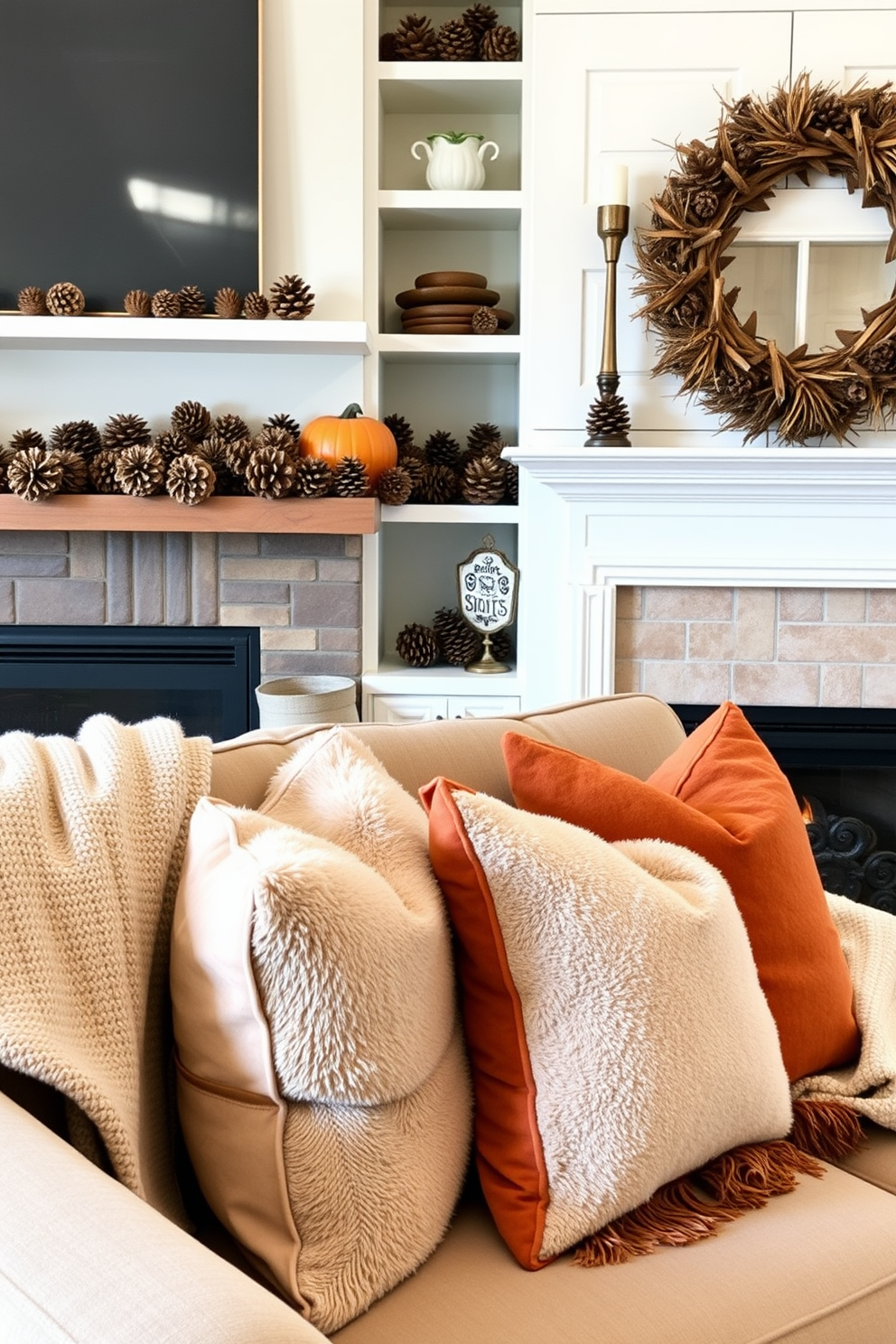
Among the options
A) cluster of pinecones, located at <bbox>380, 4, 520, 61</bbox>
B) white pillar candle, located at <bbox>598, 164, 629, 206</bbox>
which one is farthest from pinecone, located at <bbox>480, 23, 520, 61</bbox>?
white pillar candle, located at <bbox>598, 164, 629, 206</bbox>

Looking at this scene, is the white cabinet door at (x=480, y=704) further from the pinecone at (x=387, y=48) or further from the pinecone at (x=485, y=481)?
the pinecone at (x=387, y=48)

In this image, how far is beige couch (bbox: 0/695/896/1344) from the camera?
614 mm

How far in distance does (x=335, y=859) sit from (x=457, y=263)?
239cm

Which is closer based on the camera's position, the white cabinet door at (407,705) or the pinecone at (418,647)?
the white cabinet door at (407,705)

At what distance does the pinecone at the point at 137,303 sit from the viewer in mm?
2572

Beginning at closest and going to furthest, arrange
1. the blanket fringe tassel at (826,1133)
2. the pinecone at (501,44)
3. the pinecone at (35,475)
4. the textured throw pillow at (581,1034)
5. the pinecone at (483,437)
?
1. the textured throw pillow at (581,1034)
2. the blanket fringe tassel at (826,1133)
3. the pinecone at (35,475)
4. the pinecone at (501,44)
5. the pinecone at (483,437)

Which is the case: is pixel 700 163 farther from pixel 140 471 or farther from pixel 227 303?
pixel 140 471

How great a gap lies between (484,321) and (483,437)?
0.29 metres

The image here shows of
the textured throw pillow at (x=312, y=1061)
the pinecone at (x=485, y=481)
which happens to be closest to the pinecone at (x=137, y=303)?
the pinecone at (x=485, y=481)

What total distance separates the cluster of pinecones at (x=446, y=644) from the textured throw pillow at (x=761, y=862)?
1585 mm

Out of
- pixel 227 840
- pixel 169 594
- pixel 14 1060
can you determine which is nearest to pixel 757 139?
pixel 169 594

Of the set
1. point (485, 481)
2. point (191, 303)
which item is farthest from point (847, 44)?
point (191, 303)

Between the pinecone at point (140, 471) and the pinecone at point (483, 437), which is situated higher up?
the pinecone at point (483, 437)

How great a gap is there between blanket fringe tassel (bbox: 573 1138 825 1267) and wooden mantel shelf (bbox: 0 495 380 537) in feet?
5.60
